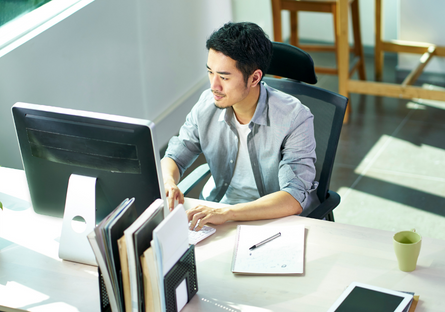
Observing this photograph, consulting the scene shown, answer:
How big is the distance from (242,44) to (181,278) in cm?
82

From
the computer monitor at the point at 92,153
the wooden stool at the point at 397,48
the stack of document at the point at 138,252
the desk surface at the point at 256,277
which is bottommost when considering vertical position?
the wooden stool at the point at 397,48

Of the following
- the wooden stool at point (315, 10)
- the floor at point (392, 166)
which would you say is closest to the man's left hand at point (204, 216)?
the floor at point (392, 166)

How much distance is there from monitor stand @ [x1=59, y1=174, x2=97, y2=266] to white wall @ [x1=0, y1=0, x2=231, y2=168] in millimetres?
1072

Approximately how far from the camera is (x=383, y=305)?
118 cm

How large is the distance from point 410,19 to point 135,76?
8.09 ft

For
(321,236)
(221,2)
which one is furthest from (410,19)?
(321,236)

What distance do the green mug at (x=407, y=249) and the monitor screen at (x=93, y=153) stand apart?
2.02ft

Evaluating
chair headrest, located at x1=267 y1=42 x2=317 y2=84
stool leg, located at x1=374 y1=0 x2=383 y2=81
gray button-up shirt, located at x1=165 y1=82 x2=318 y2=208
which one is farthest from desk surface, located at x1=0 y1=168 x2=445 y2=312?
stool leg, located at x1=374 y1=0 x2=383 y2=81

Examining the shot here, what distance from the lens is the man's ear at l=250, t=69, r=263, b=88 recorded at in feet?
5.88

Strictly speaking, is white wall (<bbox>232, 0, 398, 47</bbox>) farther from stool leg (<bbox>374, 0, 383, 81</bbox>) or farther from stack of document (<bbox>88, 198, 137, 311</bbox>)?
stack of document (<bbox>88, 198, 137, 311</bbox>)

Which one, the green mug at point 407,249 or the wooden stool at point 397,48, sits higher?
the green mug at point 407,249

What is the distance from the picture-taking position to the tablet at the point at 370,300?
1174 millimetres

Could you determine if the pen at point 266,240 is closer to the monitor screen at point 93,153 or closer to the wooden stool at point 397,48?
the monitor screen at point 93,153

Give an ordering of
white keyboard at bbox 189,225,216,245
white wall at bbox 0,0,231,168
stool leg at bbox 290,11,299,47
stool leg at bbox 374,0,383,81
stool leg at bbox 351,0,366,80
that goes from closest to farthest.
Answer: white keyboard at bbox 189,225,216,245 < white wall at bbox 0,0,231,168 < stool leg at bbox 290,11,299,47 < stool leg at bbox 351,0,366,80 < stool leg at bbox 374,0,383,81
